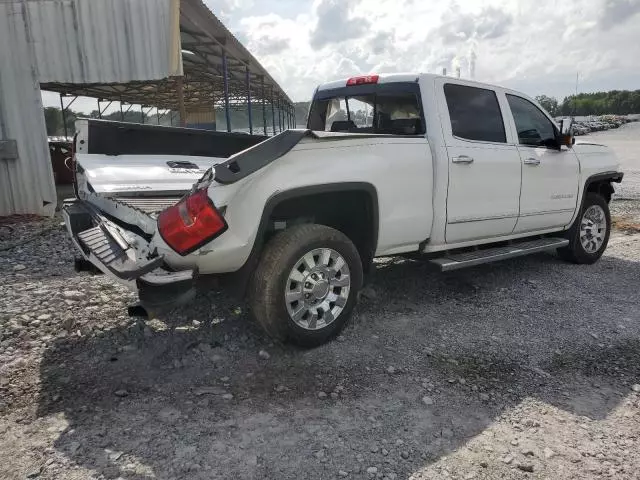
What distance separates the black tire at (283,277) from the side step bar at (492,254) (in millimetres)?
1074

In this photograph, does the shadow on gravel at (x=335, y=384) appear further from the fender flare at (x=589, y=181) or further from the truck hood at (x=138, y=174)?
the fender flare at (x=589, y=181)

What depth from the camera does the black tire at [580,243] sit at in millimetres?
5680

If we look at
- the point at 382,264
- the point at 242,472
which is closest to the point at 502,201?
the point at 382,264

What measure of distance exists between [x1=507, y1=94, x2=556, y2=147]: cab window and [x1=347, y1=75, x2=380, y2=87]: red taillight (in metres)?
1.45

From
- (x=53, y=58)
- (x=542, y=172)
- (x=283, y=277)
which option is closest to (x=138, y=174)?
(x=283, y=277)

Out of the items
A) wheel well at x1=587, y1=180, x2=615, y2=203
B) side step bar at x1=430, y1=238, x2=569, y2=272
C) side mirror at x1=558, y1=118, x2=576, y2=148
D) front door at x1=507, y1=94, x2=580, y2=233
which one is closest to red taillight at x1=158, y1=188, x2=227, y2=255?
side step bar at x1=430, y1=238, x2=569, y2=272

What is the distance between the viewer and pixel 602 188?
618 cm

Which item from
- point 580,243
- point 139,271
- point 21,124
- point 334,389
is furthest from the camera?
point 21,124

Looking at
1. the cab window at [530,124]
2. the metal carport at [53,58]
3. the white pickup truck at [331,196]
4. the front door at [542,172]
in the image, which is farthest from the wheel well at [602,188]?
the metal carport at [53,58]

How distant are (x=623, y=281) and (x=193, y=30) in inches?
419

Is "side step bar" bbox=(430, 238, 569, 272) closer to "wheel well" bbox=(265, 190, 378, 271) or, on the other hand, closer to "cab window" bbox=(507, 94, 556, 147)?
"wheel well" bbox=(265, 190, 378, 271)

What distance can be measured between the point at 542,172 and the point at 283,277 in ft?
10.6

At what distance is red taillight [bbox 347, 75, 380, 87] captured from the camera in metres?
4.56

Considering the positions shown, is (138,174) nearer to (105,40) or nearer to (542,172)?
(542,172)
